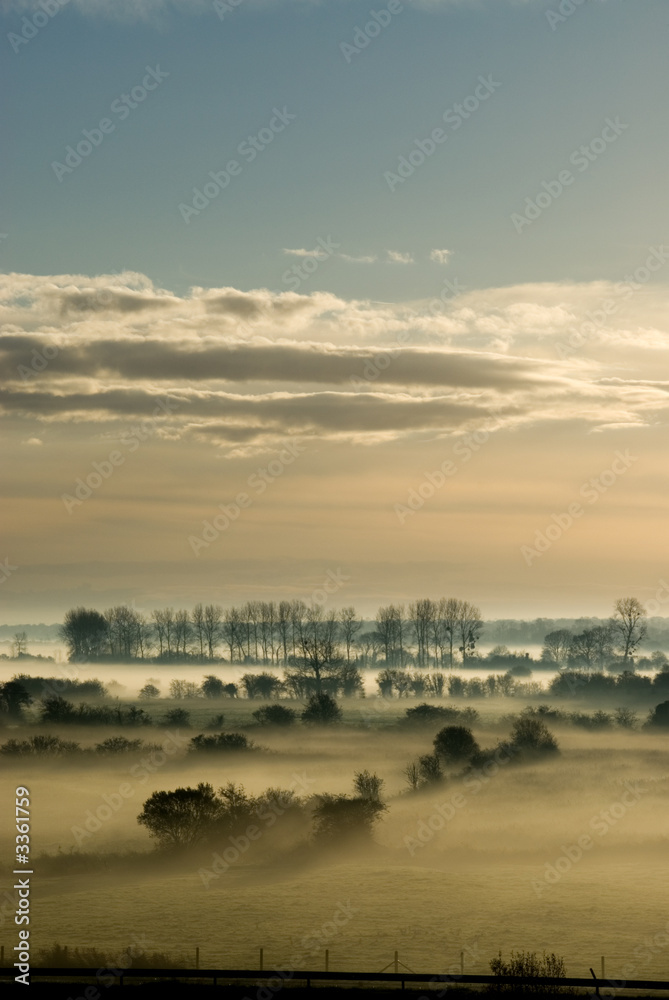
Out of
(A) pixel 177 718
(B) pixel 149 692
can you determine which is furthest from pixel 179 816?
(B) pixel 149 692

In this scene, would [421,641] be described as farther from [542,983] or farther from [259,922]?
[542,983]

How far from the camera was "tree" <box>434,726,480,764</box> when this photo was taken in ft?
304

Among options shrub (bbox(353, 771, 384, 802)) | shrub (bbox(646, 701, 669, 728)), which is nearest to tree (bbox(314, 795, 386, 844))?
shrub (bbox(353, 771, 384, 802))

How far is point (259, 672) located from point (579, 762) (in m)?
63.5

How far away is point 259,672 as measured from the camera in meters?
148

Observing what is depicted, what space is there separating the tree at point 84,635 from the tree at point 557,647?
78915 millimetres

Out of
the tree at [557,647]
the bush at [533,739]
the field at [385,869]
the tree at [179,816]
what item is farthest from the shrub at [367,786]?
the tree at [557,647]

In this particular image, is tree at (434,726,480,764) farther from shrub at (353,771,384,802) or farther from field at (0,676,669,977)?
shrub at (353,771,384,802)

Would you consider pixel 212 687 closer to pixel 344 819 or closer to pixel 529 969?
pixel 344 819

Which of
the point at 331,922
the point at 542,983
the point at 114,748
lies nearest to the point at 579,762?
the point at 114,748

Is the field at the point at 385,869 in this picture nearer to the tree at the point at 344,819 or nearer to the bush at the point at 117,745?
the tree at the point at 344,819

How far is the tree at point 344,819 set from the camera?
6481cm

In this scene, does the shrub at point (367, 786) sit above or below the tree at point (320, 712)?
below

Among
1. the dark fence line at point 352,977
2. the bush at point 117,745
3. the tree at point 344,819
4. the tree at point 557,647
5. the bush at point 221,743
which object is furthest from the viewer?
the tree at point 557,647
